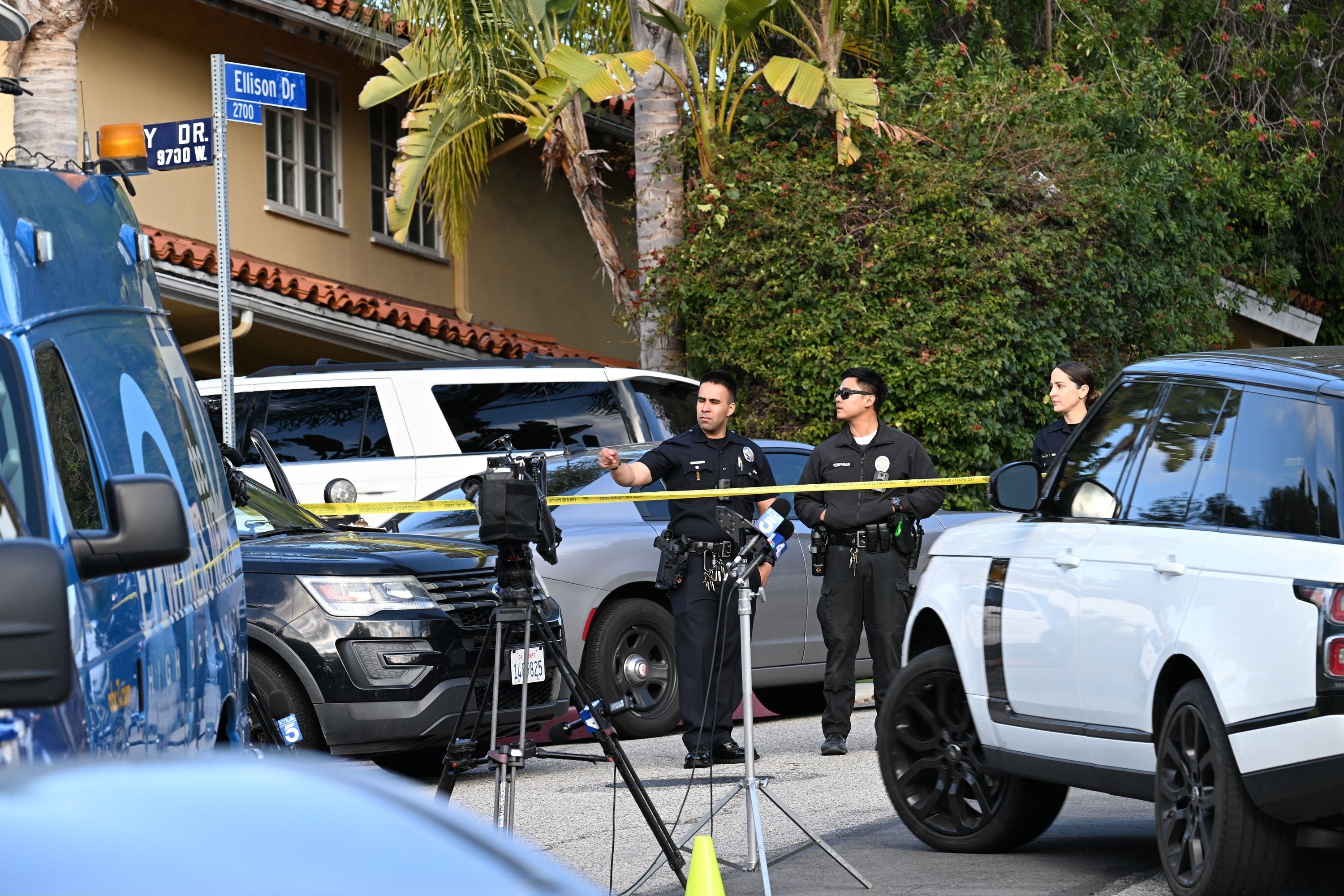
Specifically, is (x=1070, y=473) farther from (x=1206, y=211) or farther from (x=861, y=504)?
(x=1206, y=211)

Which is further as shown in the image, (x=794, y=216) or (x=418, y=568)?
(x=794, y=216)

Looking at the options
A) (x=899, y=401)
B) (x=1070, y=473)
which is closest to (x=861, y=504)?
(x=1070, y=473)

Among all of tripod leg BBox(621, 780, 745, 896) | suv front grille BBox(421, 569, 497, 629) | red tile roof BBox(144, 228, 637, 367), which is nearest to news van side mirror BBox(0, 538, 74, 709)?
tripod leg BBox(621, 780, 745, 896)

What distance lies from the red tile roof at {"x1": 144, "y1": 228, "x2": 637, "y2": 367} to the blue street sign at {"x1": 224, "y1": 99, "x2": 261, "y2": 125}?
14.7 feet

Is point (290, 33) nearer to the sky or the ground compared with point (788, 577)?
nearer to the sky

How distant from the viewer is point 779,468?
11.0 meters

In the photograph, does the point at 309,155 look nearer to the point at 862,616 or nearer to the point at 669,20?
the point at 669,20

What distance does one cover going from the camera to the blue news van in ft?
9.60

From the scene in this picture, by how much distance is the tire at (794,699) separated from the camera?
38.1 feet

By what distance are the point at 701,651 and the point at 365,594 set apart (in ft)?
5.57

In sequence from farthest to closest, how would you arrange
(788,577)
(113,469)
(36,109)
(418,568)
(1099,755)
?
(36,109), (788,577), (418,568), (1099,755), (113,469)

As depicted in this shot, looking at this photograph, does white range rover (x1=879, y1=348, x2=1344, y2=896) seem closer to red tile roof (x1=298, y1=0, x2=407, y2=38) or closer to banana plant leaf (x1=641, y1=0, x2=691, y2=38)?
banana plant leaf (x1=641, y1=0, x2=691, y2=38)

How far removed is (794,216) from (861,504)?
5.85 metres

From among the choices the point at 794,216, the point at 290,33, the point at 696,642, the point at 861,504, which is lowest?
the point at 696,642
